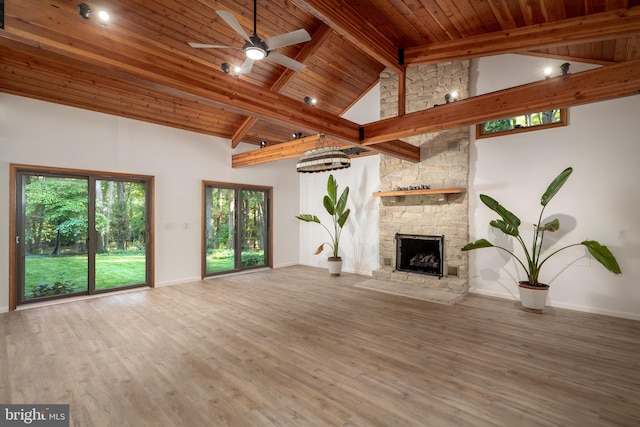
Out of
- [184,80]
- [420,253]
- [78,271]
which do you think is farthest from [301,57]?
[78,271]

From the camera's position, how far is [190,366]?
2945 millimetres

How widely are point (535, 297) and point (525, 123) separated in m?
3.05

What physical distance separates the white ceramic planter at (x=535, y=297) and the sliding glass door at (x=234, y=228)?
19.8 ft

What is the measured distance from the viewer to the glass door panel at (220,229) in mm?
7125

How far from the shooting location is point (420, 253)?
6.60m

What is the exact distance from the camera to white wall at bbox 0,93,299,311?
4672mm

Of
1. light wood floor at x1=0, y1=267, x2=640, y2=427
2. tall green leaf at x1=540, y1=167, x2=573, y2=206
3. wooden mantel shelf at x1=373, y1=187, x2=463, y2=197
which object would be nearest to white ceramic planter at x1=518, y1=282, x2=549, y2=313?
light wood floor at x1=0, y1=267, x2=640, y2=427

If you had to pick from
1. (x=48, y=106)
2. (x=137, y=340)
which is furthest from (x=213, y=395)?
(x=48, y=106)

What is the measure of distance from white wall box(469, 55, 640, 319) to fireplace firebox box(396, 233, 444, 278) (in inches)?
28.2

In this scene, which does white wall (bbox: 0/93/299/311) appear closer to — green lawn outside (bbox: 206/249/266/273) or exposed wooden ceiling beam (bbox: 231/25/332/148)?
green lawn outside (bbox: 206/249/266/273)

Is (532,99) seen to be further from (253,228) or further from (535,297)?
(253,228)

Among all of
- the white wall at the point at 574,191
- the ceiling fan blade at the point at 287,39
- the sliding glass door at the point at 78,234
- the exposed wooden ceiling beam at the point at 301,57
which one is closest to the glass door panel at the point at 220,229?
the sliding glass door at the point at 78,234

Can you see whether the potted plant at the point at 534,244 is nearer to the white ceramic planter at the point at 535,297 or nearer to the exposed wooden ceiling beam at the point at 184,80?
the white ceramic planter at the point at 535,297

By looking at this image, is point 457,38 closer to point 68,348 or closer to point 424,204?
point 424,204
